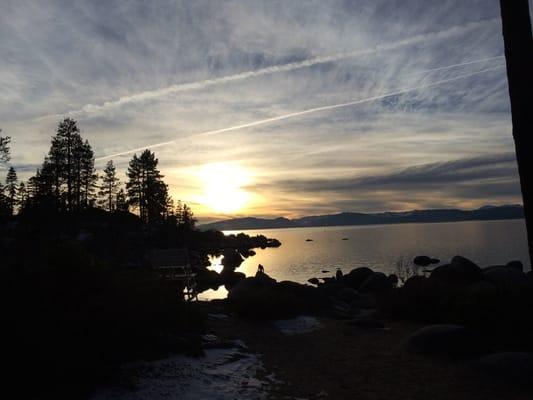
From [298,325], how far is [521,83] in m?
7.76

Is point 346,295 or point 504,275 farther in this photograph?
point 346,295

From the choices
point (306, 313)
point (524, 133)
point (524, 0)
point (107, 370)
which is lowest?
point (306, 313)

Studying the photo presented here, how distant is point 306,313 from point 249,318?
200cm

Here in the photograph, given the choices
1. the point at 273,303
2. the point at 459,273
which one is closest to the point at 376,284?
the point at 459,273

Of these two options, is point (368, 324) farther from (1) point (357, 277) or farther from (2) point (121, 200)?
(2) point (121, 200)

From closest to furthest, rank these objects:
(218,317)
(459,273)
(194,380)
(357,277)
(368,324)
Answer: (194,380), (368,324), (218,317), (459,273), (357,277)

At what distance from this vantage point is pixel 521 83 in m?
6.51

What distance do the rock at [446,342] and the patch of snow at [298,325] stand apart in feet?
9.94

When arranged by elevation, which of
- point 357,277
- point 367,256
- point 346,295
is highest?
point 346,295

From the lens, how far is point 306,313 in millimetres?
13258

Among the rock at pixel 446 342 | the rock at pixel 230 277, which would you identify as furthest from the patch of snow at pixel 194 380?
the rock at pixel 230 277

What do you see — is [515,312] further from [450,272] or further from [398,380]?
[450,272]

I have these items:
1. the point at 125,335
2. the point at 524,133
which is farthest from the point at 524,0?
the point at 125,335

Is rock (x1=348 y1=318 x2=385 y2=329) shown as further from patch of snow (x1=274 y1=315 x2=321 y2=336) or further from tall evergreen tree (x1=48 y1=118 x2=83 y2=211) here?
tall evergreen tree (x1=48 y1=118 x2=83 y2=211)
